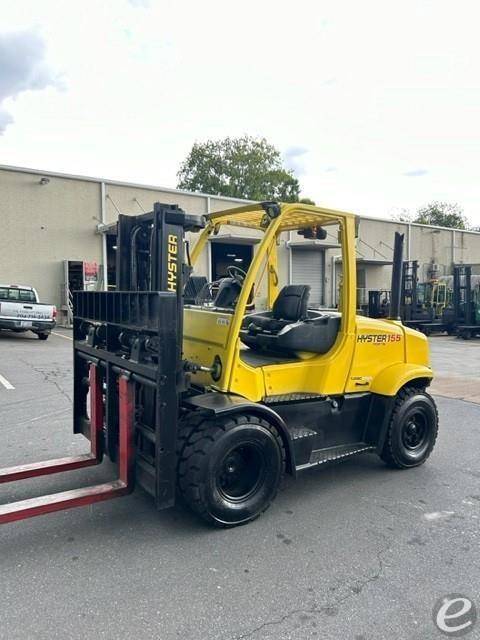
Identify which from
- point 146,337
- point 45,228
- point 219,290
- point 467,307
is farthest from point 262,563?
point 467,307

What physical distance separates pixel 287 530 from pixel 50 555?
1625 mm

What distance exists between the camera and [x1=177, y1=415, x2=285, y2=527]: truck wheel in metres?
3.45

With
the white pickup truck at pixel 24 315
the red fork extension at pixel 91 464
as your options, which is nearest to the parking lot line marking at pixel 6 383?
the red fork extension at pixel 91 464

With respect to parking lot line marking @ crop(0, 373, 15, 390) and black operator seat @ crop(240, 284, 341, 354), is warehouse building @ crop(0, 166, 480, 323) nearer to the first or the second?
parking lot line marking @ crop(0, 373, 15, 390)

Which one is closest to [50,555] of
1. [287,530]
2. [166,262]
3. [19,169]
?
[287,530]

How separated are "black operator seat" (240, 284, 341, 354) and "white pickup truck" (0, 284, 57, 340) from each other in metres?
12.2

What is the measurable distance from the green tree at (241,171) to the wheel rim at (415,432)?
4514cm

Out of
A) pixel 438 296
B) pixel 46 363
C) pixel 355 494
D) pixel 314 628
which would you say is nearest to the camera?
pixel 314 628

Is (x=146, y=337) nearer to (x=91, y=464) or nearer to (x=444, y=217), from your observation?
(x=91, y=464)

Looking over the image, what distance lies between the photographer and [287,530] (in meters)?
3.62

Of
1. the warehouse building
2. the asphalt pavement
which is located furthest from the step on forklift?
the warehouse building

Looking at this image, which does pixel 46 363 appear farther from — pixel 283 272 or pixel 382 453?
pixel 283 272

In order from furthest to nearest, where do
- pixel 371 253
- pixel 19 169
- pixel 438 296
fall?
pixel 371 253, pixel 438 296, pixel 19 169

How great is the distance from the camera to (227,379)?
375 cm
